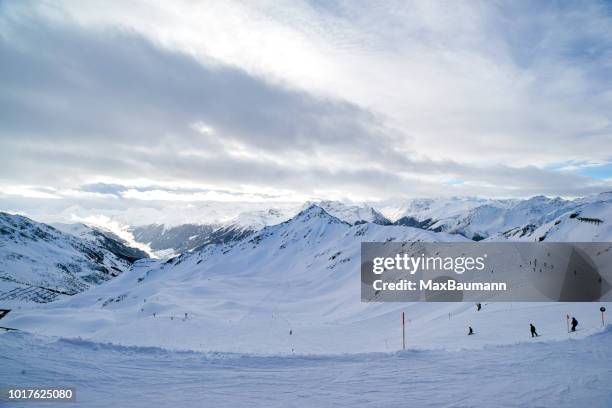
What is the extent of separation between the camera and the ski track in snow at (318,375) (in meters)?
16.5

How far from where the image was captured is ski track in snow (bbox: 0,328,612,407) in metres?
16.5

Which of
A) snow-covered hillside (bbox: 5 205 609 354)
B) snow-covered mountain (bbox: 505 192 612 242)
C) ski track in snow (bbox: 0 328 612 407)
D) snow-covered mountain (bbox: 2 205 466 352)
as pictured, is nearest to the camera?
ski track in snow (bbox: 0 328 612 407)

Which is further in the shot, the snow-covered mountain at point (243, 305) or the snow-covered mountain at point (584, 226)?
the snow-covered mountain at point (584, 226)

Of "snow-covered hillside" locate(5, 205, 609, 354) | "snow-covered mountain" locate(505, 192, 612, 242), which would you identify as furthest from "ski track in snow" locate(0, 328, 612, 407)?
"snow-covered mountain" locate(505, 192, 612, 242)

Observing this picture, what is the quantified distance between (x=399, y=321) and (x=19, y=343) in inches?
1889

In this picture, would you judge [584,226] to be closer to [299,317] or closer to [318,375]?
[299,317]

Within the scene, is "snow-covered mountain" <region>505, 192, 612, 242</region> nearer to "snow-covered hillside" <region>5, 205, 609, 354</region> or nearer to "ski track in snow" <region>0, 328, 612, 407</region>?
"snow-covered hillside" <region>5, 205, 609, 354</region>

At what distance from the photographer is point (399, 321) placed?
57.9 m

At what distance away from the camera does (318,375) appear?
20.1m

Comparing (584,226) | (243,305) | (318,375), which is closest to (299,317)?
(243,305)

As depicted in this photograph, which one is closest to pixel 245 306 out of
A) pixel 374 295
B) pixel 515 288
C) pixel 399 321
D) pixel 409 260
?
pixel 374 295

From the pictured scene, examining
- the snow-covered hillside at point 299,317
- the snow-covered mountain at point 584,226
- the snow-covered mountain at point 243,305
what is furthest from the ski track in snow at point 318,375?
the snow-covered mountain at point 584,226

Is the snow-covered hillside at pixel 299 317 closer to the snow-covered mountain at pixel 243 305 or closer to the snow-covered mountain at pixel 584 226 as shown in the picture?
the snow-covered mountain at pixel 243 305

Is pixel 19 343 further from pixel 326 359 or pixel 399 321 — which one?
pixel 399 321
